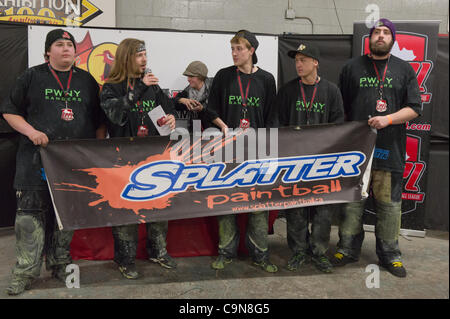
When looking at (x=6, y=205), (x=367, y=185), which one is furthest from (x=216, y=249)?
(x=6, y=205)

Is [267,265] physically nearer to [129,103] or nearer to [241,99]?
[241,99]

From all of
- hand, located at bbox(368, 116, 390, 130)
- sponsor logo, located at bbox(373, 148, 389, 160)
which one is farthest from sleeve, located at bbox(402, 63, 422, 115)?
sponsor logo, located at bbox(373, 148, 389, 160)

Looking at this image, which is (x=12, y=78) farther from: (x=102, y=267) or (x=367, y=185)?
(x=367, y=185)

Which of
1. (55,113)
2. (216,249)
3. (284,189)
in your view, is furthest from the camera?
(216,249)

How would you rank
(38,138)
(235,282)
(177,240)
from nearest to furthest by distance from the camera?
1. (38,138)
2. (235,282)
3. (177,240)

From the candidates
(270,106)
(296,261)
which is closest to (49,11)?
(270,106)

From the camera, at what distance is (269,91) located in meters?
2.99

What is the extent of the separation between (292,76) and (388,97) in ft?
5.04

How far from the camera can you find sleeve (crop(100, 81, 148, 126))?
2.59m

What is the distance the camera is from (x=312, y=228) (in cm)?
302

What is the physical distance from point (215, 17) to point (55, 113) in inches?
135

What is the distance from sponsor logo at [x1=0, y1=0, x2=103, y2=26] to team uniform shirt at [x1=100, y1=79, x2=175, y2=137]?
282cm

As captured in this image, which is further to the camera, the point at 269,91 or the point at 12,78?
the point at 12,78

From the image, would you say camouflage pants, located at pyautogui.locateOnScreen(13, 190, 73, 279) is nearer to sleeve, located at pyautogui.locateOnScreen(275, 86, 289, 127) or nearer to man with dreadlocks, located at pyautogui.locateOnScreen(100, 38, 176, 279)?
man with dreadlocks, located at pyautogui.locateOnScreen(100, 38, 176, 279)
